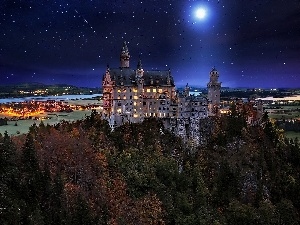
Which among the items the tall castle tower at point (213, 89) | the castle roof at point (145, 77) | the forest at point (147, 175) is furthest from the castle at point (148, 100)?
the tall castle tower at point (213, 89)

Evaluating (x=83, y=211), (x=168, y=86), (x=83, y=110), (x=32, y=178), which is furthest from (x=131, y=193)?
(x=83, y=110)

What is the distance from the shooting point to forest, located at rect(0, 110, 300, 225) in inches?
2616

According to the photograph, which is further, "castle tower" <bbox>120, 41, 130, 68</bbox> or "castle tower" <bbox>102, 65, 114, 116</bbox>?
"castle tower" <bbox>120, 41, 130, 68</bbox>

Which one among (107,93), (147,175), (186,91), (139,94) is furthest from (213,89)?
(147,175)

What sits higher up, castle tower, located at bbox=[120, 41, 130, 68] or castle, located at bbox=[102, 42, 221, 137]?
castle tower, located at bbox=[120, 41, 130, 68]

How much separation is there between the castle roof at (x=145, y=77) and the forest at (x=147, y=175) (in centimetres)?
1203

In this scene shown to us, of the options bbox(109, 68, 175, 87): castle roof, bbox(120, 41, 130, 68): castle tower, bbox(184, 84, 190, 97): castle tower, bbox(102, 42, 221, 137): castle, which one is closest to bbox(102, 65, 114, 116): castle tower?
bbox(102, 42, 221, 137): castle

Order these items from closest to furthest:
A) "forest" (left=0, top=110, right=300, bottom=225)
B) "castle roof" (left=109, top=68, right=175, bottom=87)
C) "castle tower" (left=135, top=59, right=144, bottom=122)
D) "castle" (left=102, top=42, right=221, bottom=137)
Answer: "forest" (left=0, top=110, right=300, bottom=225)
"castle" (left=102, top=42, right=221, bottom=137)
"castle tower" (left=135, top=59, right=144, bottom=122)
"castle roof" (left=109, top=68, right=175, bottom=87)

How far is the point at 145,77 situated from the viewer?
351 feet

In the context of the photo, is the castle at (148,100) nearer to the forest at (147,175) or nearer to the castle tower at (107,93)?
the castle tower at (107,93)

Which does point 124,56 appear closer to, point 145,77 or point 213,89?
point 145,77

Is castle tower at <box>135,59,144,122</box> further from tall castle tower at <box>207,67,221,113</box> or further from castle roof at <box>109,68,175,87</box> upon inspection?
tall castle tower at <box>207,67,221,113</box>

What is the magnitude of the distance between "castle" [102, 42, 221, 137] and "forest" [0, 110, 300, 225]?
3442mm

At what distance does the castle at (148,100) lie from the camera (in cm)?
10269
